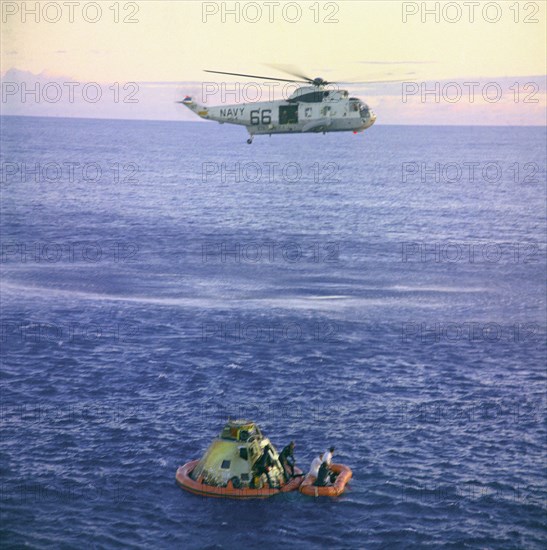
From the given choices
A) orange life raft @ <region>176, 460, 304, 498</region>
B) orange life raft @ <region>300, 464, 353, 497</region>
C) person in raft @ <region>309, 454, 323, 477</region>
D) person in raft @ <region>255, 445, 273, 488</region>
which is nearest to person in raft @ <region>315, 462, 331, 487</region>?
orange life raft @ <region>300, 464, 353, 497</region>

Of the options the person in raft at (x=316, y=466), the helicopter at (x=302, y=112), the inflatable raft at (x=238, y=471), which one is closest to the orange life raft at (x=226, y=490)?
the inflatable raft at (x=238, y=471)

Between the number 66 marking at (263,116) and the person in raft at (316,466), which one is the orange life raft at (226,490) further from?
the number 66 marking at (263,116)

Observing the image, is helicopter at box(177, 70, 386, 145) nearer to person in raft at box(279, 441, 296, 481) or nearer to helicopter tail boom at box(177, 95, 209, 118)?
helicopter tail boom at box(177, 95, 209, 118)

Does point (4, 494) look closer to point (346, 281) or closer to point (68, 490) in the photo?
point (68, 490)

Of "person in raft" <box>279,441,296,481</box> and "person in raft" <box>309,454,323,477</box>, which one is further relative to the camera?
"person in raft" <box>279,441,296,481</box>

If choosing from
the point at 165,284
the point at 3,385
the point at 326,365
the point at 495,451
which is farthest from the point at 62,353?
the point at 495,451

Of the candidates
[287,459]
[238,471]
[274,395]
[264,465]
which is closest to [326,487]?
[287,459]

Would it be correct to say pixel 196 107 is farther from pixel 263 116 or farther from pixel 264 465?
pixel 264 465
